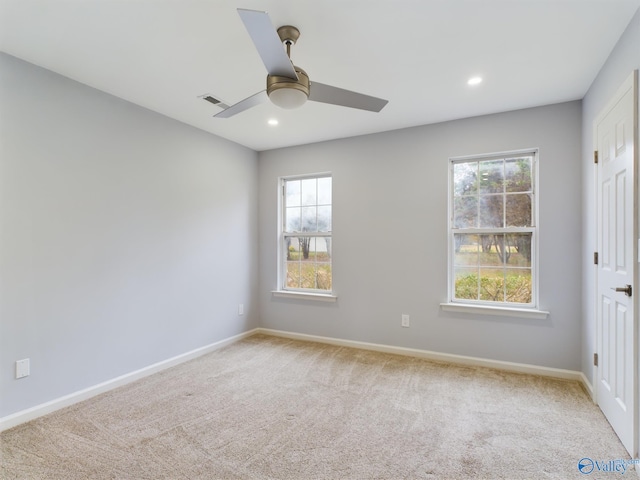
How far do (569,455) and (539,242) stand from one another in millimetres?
1749

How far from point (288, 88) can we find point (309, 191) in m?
2.51

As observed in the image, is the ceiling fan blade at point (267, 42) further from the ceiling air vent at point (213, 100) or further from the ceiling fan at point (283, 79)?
the ceiling air vent at point (213, 100)

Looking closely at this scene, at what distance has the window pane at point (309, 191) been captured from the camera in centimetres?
414

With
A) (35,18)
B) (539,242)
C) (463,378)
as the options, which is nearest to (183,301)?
(35,18)

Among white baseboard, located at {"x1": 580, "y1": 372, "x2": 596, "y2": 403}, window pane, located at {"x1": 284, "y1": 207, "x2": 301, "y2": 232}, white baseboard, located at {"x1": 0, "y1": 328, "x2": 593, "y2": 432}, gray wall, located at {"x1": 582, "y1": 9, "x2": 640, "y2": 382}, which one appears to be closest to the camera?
gray wall, located at {"x1": 582, "y1": 9, "x2": 640, "y2": 382}

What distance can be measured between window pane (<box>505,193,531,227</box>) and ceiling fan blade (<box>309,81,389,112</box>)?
1.95 meters

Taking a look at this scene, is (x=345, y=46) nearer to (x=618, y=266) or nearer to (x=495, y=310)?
(x=618, y=266)

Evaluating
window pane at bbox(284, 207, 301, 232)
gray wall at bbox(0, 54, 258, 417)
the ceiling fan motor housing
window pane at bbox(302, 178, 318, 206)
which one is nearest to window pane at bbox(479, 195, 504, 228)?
window pane at bbox(302, 178, 318, 206)

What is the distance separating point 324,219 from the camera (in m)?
4.07

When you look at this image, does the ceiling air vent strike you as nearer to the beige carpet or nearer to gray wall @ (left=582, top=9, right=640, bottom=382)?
the beige carpet

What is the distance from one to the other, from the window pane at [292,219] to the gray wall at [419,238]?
0.58ft

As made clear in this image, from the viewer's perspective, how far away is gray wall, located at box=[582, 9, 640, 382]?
2012 millimetres

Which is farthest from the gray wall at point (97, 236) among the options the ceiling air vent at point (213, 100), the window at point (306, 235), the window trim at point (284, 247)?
the window at point (306, 235)

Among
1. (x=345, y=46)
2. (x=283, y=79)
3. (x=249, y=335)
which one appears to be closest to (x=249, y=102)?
(x=283, y=79)
